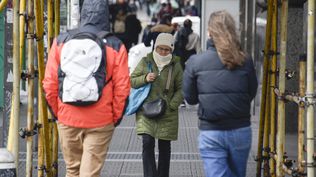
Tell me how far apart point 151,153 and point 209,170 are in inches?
93.4

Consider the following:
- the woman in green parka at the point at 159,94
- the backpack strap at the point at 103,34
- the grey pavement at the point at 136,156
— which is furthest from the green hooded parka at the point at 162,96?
the backpack strap at the point at 103,34

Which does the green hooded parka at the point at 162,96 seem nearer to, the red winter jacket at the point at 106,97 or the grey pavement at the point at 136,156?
the grey pavement at the point at 136,156

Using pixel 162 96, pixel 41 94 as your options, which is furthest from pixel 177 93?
pixel 41 94

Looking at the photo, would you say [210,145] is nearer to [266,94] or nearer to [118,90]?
[118,90]

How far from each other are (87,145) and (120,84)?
510 mm

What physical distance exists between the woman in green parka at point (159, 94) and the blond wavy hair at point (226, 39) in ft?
7.90

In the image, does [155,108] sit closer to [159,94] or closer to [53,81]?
[159,94]

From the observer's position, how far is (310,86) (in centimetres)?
742

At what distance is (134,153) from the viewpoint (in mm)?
12781

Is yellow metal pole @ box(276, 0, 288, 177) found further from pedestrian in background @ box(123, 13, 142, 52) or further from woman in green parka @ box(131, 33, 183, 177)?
pedestrian in background @ box(123, 13, 142, 52)

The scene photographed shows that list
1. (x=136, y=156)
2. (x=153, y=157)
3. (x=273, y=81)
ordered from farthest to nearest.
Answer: (x=136, y=156) < (x=153, y=157) < (x=273, y=81)

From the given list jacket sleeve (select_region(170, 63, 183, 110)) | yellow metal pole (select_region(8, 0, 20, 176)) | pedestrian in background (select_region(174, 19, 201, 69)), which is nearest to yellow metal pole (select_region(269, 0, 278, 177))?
jacket sleeve (select_region(170, 63, 183, 110))

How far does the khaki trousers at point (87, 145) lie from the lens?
25.3ft

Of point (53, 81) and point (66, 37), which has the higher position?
point (66, 37)
